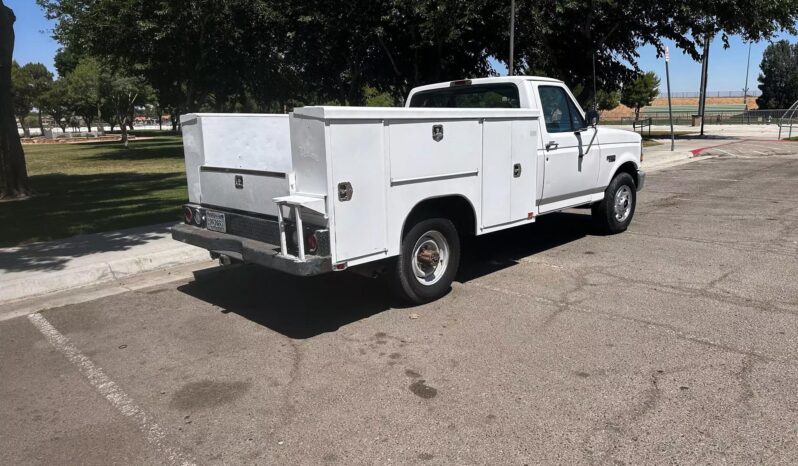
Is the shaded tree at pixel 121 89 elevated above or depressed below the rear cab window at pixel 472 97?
above

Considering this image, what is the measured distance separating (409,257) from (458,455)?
8.00 ft

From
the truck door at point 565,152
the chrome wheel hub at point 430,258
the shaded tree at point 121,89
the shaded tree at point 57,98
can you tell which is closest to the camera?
the chrome wheel hub at point 430,258

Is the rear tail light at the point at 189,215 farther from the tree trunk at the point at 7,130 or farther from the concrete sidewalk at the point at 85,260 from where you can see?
the tree trunk at the point at 7,130

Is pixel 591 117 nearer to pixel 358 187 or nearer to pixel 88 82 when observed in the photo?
pixel 358 187

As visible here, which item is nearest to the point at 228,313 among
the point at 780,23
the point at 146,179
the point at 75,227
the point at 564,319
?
the point at 564,319

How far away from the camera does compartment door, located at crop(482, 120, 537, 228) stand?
230 inches

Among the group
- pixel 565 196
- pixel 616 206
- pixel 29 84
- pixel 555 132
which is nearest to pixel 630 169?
pixel 616 206

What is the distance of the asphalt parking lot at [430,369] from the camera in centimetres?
331

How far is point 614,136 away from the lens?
8.04 metres

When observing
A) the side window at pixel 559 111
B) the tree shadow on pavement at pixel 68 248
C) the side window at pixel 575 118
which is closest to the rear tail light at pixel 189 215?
the tree shadow on pavement at pixel 68 248

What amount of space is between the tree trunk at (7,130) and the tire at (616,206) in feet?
→ 36.4

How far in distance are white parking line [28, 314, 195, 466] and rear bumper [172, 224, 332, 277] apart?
1.41 metres

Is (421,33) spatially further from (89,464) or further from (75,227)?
(89,464)

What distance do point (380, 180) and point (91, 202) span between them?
9201 millimetres
